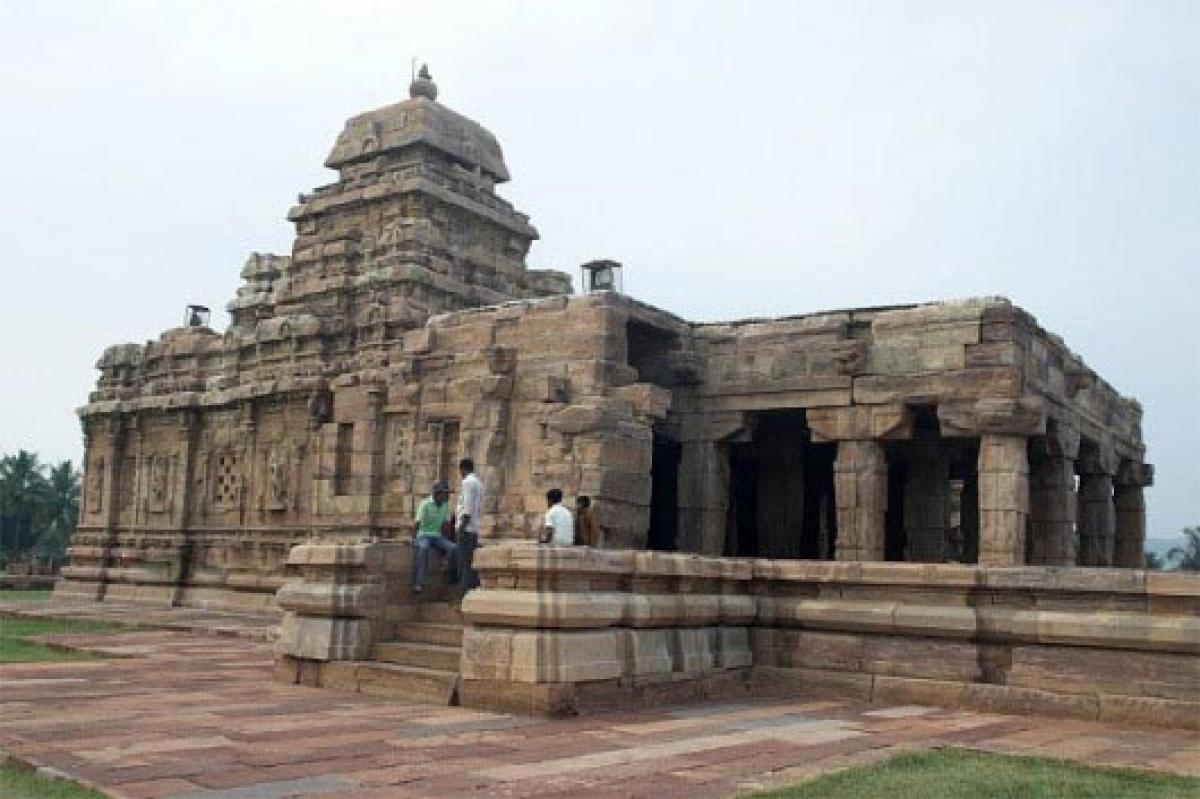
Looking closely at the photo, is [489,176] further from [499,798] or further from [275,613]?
[499,798]

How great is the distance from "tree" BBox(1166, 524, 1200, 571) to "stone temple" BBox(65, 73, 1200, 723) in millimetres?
51637

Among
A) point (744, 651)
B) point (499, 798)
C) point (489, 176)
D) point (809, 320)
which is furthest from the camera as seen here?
point (489, 176)

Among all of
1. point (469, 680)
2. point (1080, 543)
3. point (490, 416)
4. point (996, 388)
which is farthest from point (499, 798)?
point (1080, 543)

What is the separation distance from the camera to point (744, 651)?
10.5 m

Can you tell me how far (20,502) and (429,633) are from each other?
53.9 m

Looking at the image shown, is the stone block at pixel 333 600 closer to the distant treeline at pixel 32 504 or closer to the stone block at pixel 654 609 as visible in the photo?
the stone block at pixel 654 609

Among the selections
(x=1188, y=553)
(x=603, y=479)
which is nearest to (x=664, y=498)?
(x=603, y=479)

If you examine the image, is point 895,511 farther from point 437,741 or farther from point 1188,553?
point 1188,553

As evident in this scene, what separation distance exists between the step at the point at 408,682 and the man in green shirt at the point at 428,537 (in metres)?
1.21

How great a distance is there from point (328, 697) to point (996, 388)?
849 centimetres

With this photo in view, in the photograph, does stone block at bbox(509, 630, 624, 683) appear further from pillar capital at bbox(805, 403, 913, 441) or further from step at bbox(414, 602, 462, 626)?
pillar capital at bbox(805, 403, 913, 441)

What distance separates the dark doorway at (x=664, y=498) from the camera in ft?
59.1

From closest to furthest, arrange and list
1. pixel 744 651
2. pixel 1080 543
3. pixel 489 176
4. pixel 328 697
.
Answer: pixel 328 697 → pixel 744 651 → pixel 1080 543 → pixel 489 176

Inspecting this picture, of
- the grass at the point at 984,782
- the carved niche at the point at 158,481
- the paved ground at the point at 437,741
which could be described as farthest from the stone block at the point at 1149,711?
the carved niche at the point at 158,481
